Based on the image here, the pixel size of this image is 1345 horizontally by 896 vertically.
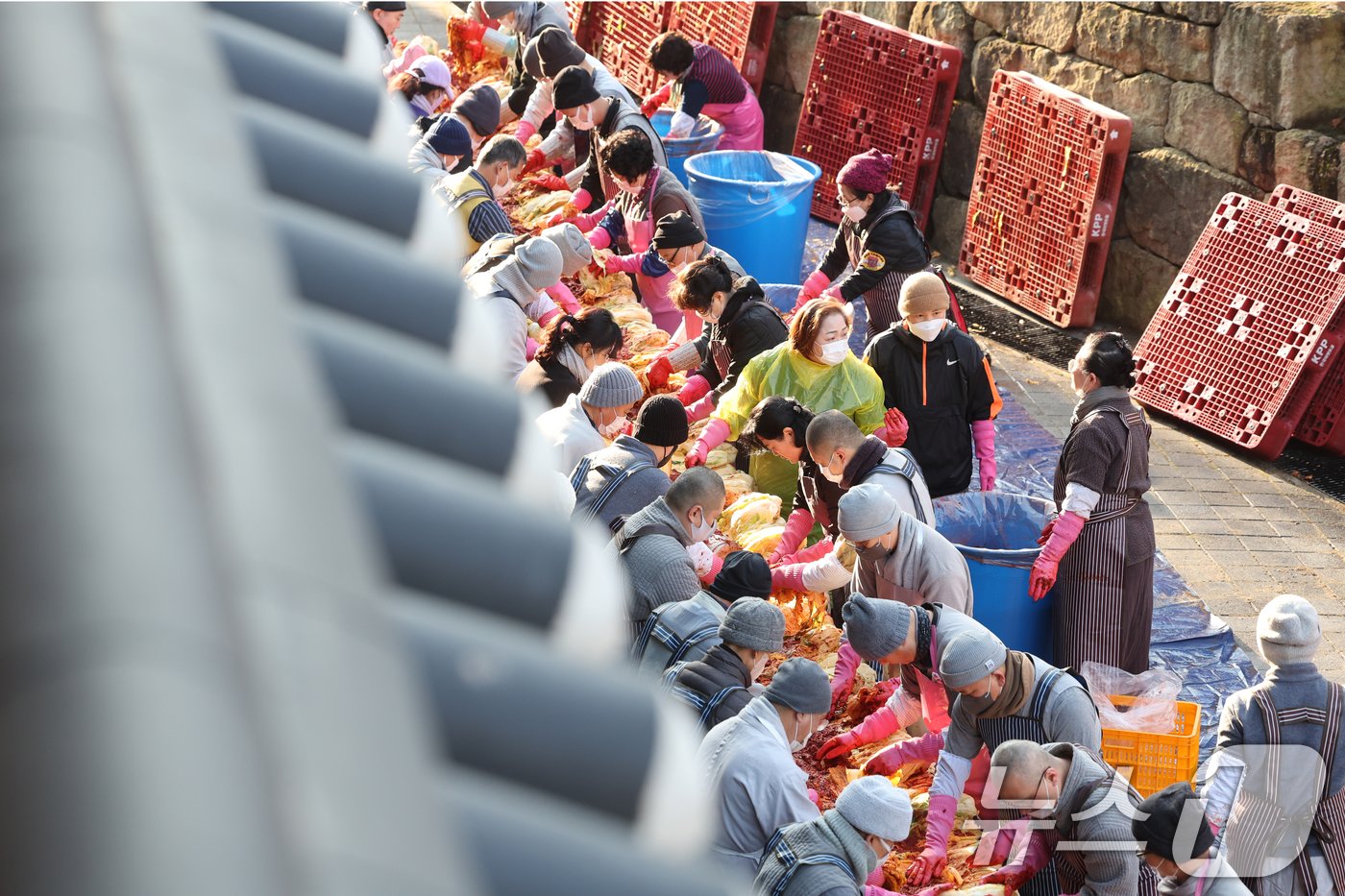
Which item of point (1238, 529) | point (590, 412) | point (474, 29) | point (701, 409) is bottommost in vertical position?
point (1238, 529)

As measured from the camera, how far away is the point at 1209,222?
28.2ft

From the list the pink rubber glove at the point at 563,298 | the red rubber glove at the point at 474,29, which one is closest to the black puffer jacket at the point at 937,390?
the pink rubber glove at the point at 563,298

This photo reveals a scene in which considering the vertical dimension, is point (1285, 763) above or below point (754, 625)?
below

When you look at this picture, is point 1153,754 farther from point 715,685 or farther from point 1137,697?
point 715,685

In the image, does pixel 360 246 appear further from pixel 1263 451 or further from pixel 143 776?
pixel 1263 451

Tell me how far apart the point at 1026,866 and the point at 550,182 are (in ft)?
19.1

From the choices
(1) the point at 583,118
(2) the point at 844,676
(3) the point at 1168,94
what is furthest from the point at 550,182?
(2) the point at 844,676

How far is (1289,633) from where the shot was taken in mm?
4141

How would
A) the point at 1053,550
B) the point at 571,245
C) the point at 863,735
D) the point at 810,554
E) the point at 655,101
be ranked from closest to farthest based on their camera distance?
the point at 863,735 → the point at 810,554 → the point at 1053,550 → the point at 571,245 → the point at 655,101

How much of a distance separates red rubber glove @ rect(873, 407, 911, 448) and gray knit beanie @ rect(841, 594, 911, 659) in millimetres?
1675

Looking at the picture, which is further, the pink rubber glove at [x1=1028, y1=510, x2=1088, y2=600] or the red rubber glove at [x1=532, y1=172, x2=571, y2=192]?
the red rubber glove at [x1=532, y1=172, x2=571, y2=192]

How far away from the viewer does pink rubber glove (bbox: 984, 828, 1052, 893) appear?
3655mm

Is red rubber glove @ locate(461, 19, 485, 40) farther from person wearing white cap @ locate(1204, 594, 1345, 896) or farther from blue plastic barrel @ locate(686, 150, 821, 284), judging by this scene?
person wearing white cap @ locate(1204, 594, 1345, 896)

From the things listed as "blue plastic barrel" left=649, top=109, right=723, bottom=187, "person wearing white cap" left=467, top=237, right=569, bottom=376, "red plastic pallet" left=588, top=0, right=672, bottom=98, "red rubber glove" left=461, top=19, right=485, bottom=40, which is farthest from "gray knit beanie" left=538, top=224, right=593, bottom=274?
"red plastic pallet" left=588, top=0, right=672, bottom=98
